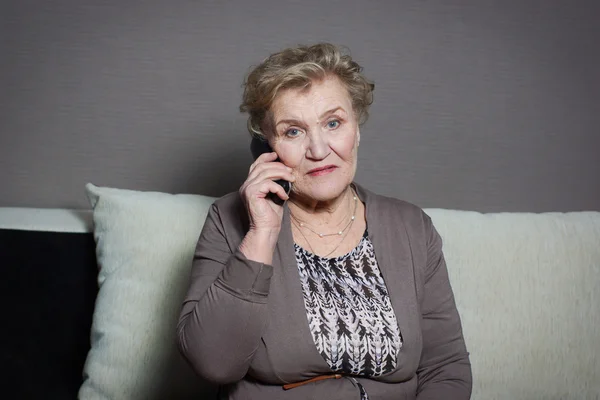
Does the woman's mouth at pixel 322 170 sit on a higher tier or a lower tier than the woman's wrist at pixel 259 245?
higher

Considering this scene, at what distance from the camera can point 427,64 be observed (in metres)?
2.41

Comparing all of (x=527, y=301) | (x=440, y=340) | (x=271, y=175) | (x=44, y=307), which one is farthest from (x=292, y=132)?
(x=44, y=307)

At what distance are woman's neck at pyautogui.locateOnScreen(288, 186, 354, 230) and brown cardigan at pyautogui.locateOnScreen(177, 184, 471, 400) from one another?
56 mm

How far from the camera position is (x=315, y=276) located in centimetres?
171

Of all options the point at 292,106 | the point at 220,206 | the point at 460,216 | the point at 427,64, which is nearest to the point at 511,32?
the point at 427,64

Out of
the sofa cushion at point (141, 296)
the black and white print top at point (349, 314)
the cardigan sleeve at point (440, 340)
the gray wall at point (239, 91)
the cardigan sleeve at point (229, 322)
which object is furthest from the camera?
the gray wall at point (239, 91)

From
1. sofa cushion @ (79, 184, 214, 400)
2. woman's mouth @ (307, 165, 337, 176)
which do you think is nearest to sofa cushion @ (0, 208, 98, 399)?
sofa cushion @ (79, 184, 214, 400)

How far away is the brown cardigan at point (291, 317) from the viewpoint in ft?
4.95

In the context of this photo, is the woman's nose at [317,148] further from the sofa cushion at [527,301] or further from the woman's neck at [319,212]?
the sofa cushion at [527,301]

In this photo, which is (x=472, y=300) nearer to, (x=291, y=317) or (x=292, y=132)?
(x=291, y=317)

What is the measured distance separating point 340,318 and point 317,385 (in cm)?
17

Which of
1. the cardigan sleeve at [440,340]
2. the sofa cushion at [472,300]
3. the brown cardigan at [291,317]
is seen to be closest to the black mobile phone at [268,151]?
the brown cardigan at [291,317]

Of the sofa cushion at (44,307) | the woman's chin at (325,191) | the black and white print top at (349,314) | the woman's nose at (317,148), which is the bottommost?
the sofa cushion at (44,307)

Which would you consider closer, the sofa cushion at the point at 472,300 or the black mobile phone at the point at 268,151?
the black mobile phone at the point at 268,151
